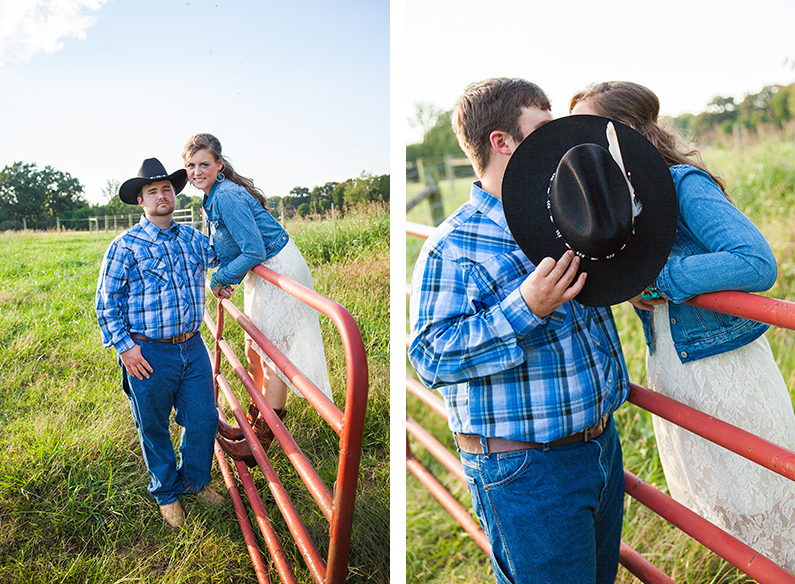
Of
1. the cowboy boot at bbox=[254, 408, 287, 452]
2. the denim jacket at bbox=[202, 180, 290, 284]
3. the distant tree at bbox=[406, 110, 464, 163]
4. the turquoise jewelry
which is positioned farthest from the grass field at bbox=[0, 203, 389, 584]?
the distant tree at bbox=[406, 110, 464, 163]

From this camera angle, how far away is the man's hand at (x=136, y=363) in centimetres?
147

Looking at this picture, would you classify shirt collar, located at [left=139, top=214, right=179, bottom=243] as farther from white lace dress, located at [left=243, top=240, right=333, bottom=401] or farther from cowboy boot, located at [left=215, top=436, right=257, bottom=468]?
cowboy boot, located at [left=215, top=436, right=257, bottom=468]

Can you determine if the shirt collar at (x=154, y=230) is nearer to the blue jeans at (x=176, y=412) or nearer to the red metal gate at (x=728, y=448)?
the blue jeans at (x=176, y=412)

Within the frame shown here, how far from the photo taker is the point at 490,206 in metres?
1.02

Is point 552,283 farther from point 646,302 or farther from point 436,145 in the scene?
point 436,145

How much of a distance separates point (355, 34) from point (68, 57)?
0.77 m

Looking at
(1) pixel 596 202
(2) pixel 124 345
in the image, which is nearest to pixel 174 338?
(2) pixel 124 345

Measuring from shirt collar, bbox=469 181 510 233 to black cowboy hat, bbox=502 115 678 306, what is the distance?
0.08 meters

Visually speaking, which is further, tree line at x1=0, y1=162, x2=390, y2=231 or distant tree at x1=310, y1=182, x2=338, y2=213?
distant tree at x1=310, y1=182, x2=338, y2=213

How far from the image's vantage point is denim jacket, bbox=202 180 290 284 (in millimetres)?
1598

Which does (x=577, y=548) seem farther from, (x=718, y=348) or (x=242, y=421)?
(x=242, y=421)

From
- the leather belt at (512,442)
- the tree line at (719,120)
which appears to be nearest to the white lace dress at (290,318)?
the leather belt at (512,442)

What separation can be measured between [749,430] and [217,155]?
1.40 metres

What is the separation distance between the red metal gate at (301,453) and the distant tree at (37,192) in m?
0.51
